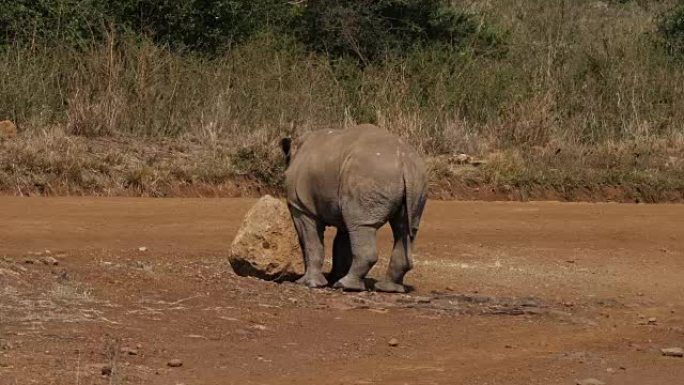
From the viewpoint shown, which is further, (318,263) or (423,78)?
(423,78)

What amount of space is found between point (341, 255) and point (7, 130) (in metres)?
7.61

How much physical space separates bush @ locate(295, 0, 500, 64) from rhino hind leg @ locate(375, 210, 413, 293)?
13565 millimetres

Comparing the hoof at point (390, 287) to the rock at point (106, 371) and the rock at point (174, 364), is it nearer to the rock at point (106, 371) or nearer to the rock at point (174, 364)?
the rock at point (174, 364)

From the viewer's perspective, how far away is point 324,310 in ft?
34.1

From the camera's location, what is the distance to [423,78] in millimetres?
23172

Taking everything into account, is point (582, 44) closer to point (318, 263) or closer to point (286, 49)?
point (286, 49)

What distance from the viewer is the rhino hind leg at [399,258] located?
11203mm

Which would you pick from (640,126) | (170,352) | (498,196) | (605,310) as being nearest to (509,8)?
(640,126)

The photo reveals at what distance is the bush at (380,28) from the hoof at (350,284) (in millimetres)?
13709

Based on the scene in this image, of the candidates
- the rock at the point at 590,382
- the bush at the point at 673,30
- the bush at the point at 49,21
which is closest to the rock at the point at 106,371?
the rock at the point at 590,382

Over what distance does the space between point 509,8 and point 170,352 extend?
2516cm

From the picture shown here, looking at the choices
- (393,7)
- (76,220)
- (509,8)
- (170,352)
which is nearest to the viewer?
(170,352)

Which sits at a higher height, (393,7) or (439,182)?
(393,7)

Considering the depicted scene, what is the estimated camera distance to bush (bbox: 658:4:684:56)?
2617cm
